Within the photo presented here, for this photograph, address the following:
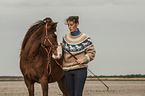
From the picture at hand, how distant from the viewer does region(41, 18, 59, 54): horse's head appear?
26.8 feet

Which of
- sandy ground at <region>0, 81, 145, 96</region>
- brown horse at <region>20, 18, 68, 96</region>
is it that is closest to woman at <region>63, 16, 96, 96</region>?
brown horse at <region>20, 18, 68, 96</region>

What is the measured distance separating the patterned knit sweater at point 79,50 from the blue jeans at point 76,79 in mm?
101

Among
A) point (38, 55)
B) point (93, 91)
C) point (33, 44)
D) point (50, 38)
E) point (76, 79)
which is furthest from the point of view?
point (93, 91)

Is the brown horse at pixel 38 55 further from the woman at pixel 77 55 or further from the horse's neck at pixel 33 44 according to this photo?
the woman at pixel 77 55

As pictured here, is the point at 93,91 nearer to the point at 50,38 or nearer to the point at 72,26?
the point at 50,38

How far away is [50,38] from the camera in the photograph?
27.0ft

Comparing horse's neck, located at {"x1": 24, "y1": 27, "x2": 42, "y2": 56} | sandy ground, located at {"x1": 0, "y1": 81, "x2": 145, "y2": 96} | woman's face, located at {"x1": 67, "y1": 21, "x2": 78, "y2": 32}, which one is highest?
woman's face, located at {"x1": 67, "y1": 21, "x2": 78, "y2": 32}

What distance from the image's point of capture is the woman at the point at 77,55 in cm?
750

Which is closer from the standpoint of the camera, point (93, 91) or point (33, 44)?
point (33, 44)

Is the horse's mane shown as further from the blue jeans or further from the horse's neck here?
the blue jeans

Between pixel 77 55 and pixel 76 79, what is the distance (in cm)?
56

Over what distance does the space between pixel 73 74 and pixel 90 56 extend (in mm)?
581

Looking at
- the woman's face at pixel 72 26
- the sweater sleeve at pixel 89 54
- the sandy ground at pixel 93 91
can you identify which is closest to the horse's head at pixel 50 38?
the woman's face at pixel 72 26

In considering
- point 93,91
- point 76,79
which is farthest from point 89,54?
point 93,91
